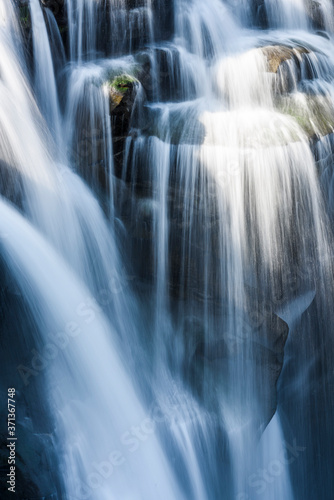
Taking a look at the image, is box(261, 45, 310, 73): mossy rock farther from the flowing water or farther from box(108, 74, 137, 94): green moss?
box(108, 74, 137, 94): green moss


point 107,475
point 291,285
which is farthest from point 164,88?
point 107,475

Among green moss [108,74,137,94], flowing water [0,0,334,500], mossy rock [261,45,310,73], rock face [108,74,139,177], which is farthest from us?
mossy rock [261,45,310,73]

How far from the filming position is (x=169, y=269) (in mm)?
6051

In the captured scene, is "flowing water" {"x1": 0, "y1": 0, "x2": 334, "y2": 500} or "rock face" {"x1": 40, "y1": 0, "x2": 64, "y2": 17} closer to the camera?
"flowing water" {"x1": 0, "y1": 0, "x2": 334, "y2": 500}

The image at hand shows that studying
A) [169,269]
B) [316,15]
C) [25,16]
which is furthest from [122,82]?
[316,15]

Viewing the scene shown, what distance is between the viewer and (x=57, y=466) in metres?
4.55

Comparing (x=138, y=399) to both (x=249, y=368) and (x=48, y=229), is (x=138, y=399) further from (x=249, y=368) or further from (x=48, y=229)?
(x=48, y=229)

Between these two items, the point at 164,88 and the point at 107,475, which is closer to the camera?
the point at 107,475

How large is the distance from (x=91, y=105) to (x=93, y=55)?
4.51ft

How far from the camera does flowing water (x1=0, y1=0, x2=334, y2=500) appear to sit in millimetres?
5059

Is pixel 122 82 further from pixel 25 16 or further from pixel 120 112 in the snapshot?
pixel 25 16

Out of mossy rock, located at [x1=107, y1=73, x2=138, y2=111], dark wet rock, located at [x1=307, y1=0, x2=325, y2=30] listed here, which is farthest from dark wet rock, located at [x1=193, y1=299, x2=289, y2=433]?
dark wet rock, located at [x1=307, y1=0, x2=325, y2=30]

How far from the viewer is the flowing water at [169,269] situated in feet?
16.6

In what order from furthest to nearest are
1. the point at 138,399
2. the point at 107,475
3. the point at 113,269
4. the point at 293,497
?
the point at 293,497 → the point at 113,269 → the point at 138,399 → the point at 107,475
